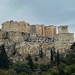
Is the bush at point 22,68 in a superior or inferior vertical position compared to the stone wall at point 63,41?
inferior

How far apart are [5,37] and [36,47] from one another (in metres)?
6.53

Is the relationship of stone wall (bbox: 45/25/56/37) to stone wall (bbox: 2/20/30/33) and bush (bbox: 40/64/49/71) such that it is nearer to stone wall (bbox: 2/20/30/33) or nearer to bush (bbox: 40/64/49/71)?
stone wall (bbox: 2/20/30/33)

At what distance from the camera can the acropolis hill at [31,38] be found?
84488 millimetres

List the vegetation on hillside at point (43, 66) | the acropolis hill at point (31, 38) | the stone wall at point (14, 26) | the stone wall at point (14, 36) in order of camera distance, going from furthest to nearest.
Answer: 1. the stone wall at point (14, 26)
2. the stone wall at point (14, 36)
3. the acropolis hill at point (31, 38)
4. the vegetation on hillside at point (43, 66)

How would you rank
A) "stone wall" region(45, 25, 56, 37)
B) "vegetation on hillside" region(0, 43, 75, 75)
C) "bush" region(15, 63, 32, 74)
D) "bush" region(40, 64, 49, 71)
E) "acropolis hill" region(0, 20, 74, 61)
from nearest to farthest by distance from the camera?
"vegetation on hillside" region(0, 43, 75, 75) → "bush" region(15, 63, 32, 74) → "bush" region(40, 64, 49, 71) → "acropolis hill" region(0, 20, 74, 61) → "stone wall" region(45, 25, 56, 37)

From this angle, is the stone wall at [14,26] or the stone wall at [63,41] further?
the stone wall at [14,26]

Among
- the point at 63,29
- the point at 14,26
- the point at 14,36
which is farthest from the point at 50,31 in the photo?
the point at 14,36

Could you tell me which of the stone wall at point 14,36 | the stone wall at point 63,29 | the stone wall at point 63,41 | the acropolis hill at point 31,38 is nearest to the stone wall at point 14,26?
the acropolis hill at point 31,38

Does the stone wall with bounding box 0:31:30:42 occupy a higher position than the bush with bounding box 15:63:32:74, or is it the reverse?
the stone wall with bounding box 0:31:30:42

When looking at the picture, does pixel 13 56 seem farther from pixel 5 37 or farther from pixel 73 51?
pixel 73 51

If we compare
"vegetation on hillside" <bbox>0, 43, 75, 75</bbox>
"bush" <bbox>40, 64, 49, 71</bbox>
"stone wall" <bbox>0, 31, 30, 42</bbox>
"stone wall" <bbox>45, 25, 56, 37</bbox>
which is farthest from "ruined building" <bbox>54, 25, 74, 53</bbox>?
"bush" <bbox>40, 64, 49, 71</bbox>

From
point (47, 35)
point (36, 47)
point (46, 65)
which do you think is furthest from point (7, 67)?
point (47, 35)

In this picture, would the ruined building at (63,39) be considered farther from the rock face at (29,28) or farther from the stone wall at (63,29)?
the rock face at (29,28)

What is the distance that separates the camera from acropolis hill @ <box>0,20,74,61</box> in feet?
277
